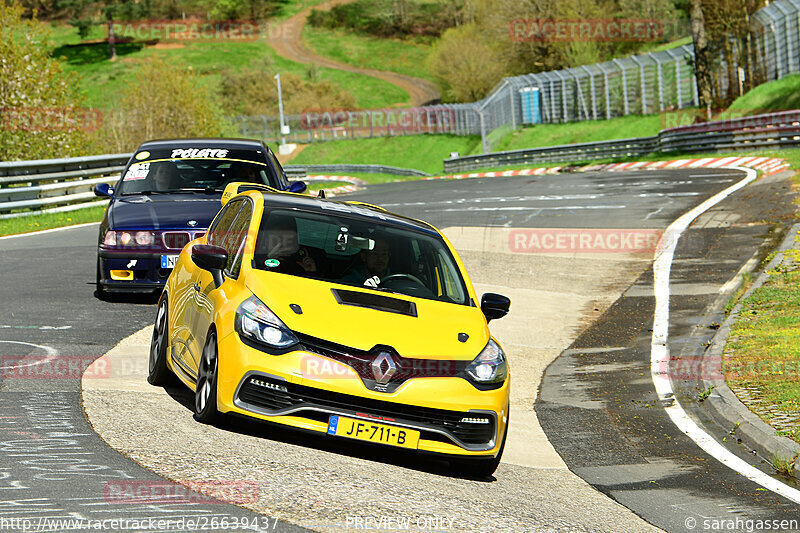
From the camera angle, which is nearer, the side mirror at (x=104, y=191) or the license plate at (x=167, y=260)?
the license plate at (x=167, y=260)

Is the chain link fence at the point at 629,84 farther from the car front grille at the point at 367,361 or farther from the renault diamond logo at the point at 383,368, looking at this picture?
the renault diamond logo at the point at 383,368

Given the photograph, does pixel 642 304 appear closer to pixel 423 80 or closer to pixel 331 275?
pixel 331 275

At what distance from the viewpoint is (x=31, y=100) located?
3231cm

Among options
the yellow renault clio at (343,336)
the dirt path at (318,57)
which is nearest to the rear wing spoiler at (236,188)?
the yellow renault clio at (343,336)

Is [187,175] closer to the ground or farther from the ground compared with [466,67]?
farther from the ground

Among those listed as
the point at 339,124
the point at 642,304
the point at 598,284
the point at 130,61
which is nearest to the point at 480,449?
the point at 642,304

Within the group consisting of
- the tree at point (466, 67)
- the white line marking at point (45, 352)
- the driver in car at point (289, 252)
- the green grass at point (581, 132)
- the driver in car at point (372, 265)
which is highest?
the driver in car at point (289, 252)

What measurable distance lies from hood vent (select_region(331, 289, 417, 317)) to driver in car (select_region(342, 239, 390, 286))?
50cm

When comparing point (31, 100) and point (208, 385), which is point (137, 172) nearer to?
point (208, 385)

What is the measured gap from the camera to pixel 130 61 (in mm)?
129750

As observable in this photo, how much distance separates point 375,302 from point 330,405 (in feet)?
3.06

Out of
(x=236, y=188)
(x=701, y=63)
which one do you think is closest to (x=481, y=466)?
(x=236, y=188)

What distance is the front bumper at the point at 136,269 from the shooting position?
12148 mm

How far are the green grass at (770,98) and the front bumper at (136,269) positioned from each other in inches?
1291
